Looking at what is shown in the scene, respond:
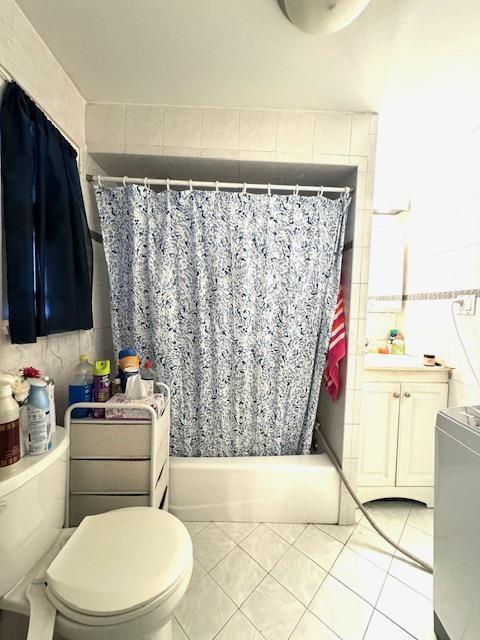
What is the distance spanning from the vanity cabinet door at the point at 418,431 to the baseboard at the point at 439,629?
0.70m

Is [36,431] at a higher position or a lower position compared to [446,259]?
lower

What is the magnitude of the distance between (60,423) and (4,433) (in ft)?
1.97

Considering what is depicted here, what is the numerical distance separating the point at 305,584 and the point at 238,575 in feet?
0.96

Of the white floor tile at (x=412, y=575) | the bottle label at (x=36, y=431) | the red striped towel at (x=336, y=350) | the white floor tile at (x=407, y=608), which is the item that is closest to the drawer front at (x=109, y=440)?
the bottle label at (x=36, y=431)

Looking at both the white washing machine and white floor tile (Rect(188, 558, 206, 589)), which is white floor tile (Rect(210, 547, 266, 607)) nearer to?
white floor tile (Rect(188, 558, 206, 589))

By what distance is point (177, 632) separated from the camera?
998 millimetres

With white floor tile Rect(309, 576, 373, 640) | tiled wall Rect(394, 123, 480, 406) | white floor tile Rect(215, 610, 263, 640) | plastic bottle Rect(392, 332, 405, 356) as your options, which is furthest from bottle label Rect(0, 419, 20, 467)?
plastic bottle Rect(392, 332, 405, 356)

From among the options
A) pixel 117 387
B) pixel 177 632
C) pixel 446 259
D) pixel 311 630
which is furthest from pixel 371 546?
pixel 446 259

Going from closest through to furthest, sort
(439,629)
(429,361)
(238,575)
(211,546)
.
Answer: (439,629)
(238,575)
(211,546)
(429,361)

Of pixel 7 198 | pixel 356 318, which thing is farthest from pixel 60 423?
pixel 356 318

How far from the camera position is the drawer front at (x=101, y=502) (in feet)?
3.71

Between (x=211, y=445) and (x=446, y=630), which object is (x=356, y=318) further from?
(x=446, y=630)

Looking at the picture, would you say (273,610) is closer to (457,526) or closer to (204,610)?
(204,610)

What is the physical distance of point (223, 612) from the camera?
3.51ft
